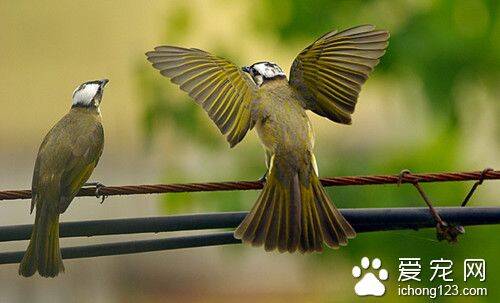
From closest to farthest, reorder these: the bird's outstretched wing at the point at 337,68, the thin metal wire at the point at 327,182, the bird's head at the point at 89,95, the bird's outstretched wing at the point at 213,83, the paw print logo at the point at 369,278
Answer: the thin metal wire at the point at 327,182
the bird's outstretched wing at the point at 213,83
the bird's outstretched wing at the point at 337,68
the bird's head at the point at 89,95
the paw print logo at the point at 369,278

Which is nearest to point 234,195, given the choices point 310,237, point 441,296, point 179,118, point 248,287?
point 179,118

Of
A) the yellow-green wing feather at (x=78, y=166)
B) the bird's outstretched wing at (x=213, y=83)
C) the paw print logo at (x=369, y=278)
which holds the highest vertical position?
the bird's outstretched wing at (x=213, y=83)

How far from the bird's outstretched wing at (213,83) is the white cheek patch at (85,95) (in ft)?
1.67

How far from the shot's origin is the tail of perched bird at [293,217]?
13.5ft

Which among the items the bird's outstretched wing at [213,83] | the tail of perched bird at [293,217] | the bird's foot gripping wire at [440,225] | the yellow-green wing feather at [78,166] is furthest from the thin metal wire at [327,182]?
the bird's outstretched wing at [213,83]

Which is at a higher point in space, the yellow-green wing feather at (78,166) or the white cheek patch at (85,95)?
the white cheek patch at (85,95)

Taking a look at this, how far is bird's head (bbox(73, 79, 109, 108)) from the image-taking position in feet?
16.3

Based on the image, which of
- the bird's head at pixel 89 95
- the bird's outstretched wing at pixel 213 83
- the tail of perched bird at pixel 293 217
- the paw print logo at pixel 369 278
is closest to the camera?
the tail of perched bird at pixel 293 217

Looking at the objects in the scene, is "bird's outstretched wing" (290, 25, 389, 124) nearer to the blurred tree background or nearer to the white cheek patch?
the white cheek patch

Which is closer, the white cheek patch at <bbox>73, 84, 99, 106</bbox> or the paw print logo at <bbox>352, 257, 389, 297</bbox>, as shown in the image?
the white cheek patch at <bbox>73, 84, 99, 106</bbox>

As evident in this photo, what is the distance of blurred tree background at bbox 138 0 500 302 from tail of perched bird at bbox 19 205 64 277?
2.19 metres

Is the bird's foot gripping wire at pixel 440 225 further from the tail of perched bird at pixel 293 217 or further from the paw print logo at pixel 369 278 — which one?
the paw print logo at pixel 369 278

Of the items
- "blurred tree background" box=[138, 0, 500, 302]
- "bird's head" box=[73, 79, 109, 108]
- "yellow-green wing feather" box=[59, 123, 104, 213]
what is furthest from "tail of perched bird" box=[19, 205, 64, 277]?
"blurred tree background" box=[138, 0, 500, 302]

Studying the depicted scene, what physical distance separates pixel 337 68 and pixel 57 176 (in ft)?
3.30
